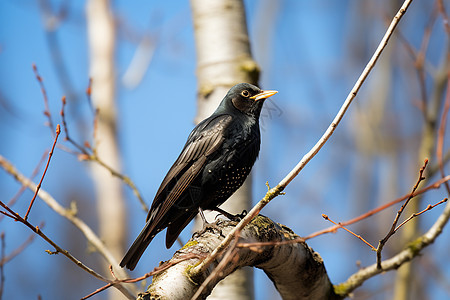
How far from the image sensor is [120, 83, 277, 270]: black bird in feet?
10.2

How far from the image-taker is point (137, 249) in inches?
112

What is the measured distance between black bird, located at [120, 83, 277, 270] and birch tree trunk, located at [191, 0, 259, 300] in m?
0.26

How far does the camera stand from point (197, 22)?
371 centimetres

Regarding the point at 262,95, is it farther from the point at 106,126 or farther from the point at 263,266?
the point at 106,126

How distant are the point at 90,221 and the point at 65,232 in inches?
38.5

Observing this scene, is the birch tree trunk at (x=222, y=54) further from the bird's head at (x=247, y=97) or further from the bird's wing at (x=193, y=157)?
the bird's wing at (x=193, y=157)

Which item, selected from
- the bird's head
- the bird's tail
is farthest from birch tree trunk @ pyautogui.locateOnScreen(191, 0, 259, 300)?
the bird's tail

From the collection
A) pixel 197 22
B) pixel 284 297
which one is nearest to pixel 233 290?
pixel 284 297

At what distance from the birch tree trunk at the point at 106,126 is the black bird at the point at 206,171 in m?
2.81

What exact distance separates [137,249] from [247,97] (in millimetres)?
1380

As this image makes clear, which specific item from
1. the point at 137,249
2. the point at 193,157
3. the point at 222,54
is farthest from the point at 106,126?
the point at 137,249

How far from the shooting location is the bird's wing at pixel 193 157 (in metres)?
3.07

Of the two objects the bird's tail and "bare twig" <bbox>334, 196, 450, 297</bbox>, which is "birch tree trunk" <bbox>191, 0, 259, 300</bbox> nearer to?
the bird's tail

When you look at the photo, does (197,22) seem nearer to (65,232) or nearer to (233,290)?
(233,290)
